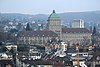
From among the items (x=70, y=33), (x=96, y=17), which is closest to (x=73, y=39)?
(x=70, y=33)

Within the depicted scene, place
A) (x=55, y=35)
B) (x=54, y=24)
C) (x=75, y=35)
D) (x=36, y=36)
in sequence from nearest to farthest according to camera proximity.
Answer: (x=36, y=36)
(x=55, y=35)
(x=75, y=35)
(x=54, y=24)

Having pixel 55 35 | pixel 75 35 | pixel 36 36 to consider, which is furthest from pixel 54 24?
pixel 36 36

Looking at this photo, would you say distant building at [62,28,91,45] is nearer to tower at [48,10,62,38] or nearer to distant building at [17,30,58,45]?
tower at [48,10,62,38]

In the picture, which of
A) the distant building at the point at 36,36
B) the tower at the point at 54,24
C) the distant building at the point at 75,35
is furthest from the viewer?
the tower at the point at 54,24

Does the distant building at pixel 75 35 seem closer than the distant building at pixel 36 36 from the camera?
No

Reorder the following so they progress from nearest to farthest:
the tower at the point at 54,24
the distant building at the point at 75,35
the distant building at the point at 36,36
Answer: the distant building at the point at 36,36 < the distant building at the point at 75,35 < the tower at the point at 54,24

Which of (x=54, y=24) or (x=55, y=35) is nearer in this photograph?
(x=55, y=35)

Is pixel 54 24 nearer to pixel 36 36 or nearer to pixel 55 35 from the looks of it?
A: pixel 55 35

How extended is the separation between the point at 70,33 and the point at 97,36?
16.3ft

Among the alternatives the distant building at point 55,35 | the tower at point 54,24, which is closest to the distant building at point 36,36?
the distant building at point 55,35

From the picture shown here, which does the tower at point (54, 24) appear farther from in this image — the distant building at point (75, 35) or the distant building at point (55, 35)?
the distant building at point (75, 35)

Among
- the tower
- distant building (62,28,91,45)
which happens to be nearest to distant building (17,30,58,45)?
distant building (62,28,91,45)

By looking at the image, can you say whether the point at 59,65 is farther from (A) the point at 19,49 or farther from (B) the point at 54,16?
(B) the point at 54,16

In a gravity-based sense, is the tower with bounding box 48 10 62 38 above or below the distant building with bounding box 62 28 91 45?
above
